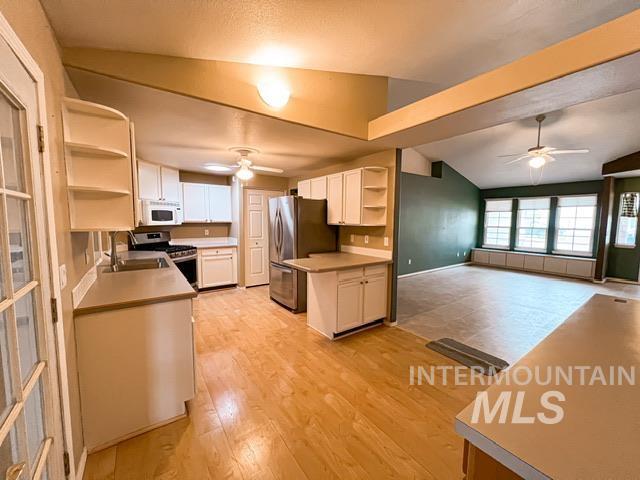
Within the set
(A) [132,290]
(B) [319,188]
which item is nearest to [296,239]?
(B) [319,188]

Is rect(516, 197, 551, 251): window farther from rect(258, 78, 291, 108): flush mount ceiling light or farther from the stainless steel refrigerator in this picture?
rect(258, 78, 291, 108): flush mount ceiling light

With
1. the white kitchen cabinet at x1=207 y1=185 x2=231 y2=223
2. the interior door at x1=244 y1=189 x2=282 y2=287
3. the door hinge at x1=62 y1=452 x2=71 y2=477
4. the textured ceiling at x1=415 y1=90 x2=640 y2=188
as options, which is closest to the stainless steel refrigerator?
the interior door at x1=244 y1=189 x2=282 y2=287

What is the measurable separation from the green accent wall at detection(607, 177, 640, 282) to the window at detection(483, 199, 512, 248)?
87.0 inches

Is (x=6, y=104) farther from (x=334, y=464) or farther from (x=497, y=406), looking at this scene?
(x=334, y=464)

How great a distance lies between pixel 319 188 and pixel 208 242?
267 centimetres

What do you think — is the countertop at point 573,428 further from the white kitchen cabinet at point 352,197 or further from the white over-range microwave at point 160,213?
the white over-range microwave at point 160,213

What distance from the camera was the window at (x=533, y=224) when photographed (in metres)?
7.57

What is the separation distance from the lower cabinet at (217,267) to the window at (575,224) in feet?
28.8

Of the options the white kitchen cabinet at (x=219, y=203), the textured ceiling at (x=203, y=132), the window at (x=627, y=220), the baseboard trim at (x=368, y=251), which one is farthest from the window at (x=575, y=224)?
the white kitchen cabinet at (x=219, y=203)

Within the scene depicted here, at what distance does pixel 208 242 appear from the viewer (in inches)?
209

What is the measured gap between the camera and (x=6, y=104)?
92cm

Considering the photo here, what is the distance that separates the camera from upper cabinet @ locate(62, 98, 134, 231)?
1609 millimetres

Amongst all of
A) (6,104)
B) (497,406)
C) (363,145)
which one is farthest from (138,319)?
(363,145)

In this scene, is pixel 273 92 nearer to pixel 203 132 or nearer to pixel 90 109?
pixel 203 132
